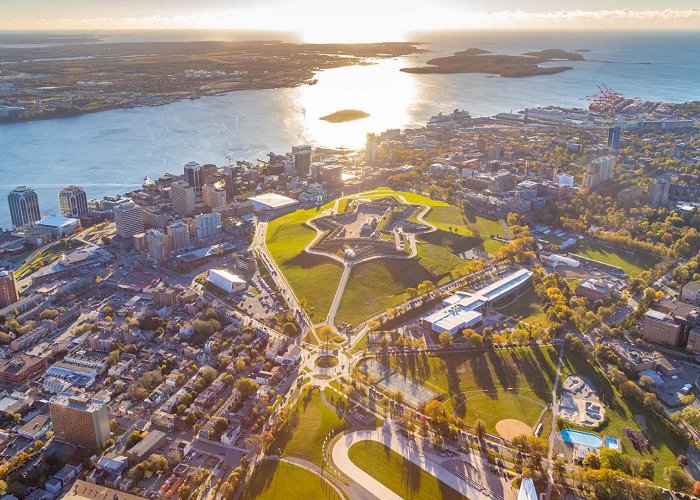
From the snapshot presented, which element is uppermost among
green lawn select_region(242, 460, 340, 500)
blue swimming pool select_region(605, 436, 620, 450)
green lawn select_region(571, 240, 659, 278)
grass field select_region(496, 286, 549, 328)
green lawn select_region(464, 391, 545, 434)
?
green lawn select_region(571, 240, 659, 278)

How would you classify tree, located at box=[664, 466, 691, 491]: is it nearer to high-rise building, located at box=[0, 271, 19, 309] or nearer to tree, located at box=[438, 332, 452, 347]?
tree, located at box=[438, 332, 452, 347]

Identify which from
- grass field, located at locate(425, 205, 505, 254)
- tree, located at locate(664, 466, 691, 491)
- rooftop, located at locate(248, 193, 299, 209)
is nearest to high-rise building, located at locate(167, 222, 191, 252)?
rooftop, located at locate(248, 193, 299, 209)

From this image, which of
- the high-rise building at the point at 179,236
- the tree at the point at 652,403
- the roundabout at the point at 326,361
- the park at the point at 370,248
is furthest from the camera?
the high-rise building at the point at 179,236

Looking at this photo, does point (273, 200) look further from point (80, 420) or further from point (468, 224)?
point (80, 420)

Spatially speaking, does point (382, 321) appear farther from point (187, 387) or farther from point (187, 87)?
point (187, 87)

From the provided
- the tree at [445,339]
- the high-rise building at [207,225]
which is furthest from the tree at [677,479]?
the high-rise building at [207,225]

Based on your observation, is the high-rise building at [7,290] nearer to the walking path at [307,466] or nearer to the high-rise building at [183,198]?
the high-rise building at [183,198]
